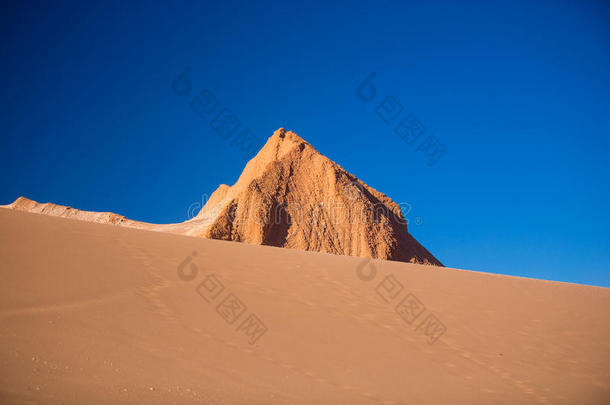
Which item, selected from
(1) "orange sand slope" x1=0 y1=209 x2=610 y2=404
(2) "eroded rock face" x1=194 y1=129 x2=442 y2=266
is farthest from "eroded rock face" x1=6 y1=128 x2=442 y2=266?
(1) "orange sand slope" x1=0 y1=209 x2=610 y2=404

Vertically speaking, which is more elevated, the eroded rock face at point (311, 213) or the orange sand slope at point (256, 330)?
the eroded rock face at point (311, 213)

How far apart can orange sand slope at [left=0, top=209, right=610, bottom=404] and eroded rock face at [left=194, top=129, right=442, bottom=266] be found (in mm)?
18572

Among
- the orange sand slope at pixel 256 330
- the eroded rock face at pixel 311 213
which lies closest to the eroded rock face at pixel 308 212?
the eroded rock face at pixel 311 213

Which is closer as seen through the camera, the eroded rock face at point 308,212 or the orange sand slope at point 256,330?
the orange sand slope at point 256,330

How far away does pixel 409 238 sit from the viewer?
33.5m

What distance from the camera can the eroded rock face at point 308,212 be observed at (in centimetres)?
2764

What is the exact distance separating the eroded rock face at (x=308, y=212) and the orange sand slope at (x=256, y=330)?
727 inches

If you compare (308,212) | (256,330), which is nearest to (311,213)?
(308,212)

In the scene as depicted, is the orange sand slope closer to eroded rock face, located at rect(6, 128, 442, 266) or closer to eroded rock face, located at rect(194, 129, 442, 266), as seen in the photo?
eroded rock face, located at rect(6, 128, 442, 266)

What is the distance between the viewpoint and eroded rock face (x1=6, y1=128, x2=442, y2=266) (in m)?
27.6

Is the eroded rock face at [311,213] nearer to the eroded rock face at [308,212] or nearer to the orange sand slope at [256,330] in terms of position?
the eroded rock face at [308,212]

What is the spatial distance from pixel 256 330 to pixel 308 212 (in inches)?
995

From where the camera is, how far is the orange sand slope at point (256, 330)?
342cm

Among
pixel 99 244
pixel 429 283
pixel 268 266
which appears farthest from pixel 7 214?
pixel 429 283
